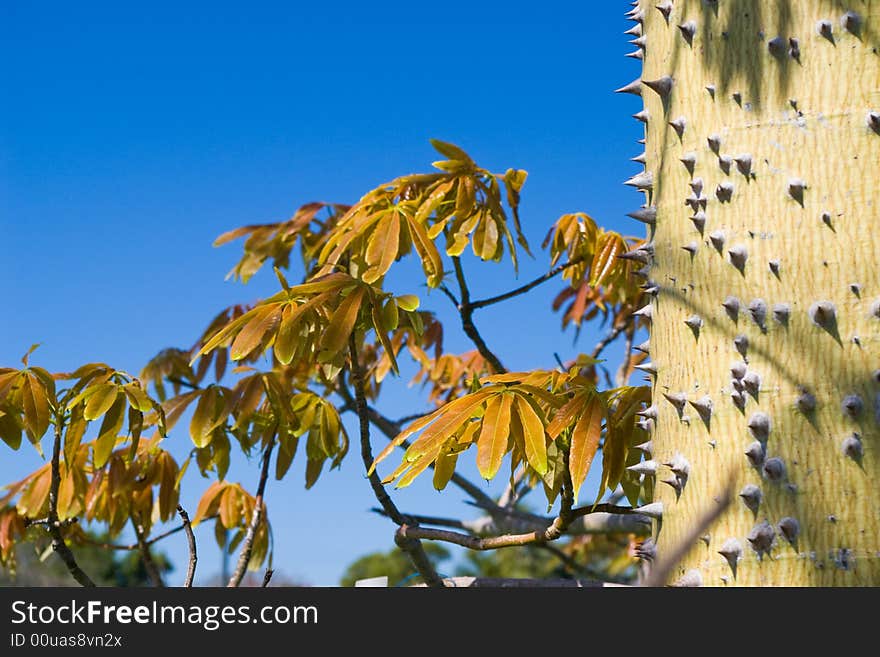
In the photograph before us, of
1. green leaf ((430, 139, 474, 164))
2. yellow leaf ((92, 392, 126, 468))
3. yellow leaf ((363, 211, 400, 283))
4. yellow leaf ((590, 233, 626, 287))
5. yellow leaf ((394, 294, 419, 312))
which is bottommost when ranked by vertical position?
yellow leaf ((92, 392, 126, 468))

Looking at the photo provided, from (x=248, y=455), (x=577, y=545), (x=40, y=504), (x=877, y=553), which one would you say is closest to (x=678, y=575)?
(x=877, y=553)

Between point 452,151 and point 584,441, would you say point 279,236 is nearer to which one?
point 452,151

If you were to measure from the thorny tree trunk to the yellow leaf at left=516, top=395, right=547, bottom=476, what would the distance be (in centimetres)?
17

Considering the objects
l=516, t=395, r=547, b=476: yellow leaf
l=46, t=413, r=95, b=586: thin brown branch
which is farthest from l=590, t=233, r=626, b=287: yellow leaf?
l=46, t=413, r=95, b=586: thin brown branch

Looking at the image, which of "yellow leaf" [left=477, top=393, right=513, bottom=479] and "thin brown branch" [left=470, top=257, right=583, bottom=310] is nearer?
"yellow leaf" [left=477, top=393, right=513, bottom=479]

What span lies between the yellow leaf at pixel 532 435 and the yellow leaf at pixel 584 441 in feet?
0.18

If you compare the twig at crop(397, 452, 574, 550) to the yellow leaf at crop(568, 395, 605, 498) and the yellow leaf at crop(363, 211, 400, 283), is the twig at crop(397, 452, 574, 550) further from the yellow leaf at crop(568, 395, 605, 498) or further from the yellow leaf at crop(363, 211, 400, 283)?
the yellow leaf at crop(363, 211, 400, 283)

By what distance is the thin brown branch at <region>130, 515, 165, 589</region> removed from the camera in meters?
2.34

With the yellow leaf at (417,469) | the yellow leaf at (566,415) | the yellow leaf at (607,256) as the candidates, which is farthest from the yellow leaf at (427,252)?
the yellow leaf at (417,469)

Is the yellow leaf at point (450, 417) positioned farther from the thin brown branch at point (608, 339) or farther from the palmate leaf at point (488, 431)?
the thin brown branch at point (608, 339)
